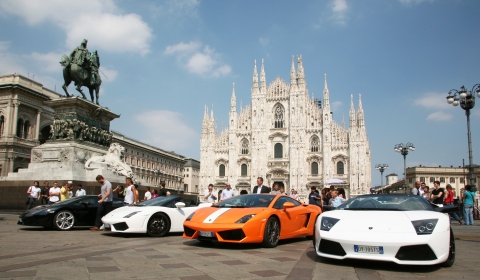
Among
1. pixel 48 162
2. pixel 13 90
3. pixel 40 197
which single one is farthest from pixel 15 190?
pixel 13 90

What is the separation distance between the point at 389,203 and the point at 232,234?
103 inches

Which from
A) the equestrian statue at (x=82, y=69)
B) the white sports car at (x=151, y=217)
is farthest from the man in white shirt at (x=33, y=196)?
the white sports car at (x=151, y=217)

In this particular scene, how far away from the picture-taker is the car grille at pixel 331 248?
522 centimetres

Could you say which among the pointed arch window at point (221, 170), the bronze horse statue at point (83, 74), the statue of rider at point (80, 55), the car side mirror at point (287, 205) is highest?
the statue of rider at point (80, 55)

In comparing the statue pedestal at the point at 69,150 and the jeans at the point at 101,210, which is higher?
the statue pedestal at the point at 69,150

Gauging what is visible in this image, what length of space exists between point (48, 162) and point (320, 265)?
46.9 feet

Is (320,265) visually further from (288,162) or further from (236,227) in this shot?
(288,162)

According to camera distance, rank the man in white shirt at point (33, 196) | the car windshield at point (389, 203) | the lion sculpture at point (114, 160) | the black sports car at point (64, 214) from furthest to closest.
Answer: the lion sculpture at point (114, 160), the man in white shirt at point (33, 196), the black sports car at point (64, 214), the car windshield at point (389, 203)

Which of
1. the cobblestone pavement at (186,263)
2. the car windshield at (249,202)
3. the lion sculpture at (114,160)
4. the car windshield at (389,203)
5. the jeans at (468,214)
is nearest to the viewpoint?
the cobblestone pavement at (186,263)

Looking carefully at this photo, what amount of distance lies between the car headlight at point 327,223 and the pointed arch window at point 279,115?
49713 mm

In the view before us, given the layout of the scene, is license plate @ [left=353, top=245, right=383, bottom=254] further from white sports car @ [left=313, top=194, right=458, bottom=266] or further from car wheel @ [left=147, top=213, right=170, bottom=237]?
car wheel @ [left=147, top=213, right=170, bottom=237]

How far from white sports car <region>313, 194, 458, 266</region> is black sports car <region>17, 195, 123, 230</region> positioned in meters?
6.91

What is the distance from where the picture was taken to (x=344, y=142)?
51.6 m

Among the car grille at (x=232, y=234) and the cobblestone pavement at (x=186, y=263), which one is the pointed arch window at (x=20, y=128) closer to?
the cobblestone pavement at (x=186, y=263)
